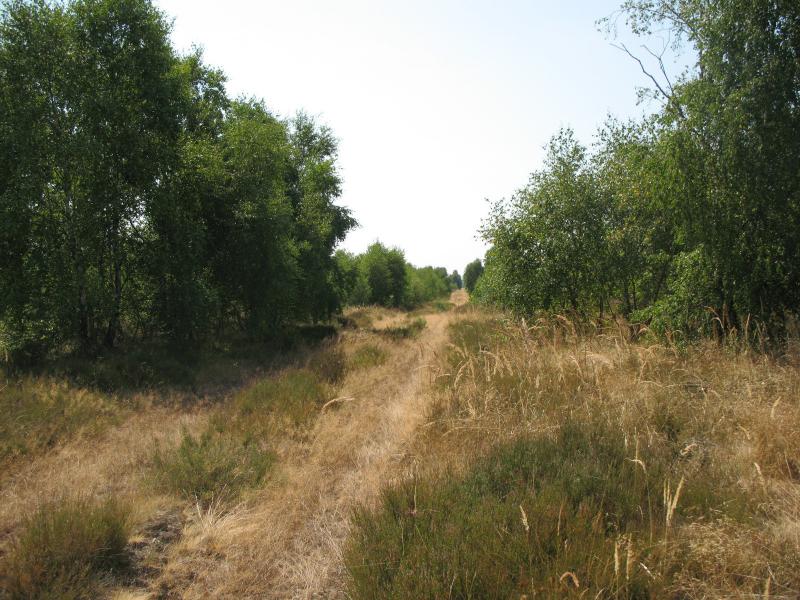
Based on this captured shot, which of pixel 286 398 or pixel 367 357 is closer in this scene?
pixel 286 398

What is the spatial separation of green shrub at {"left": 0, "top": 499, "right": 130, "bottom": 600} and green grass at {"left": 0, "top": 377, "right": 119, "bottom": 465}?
337cm

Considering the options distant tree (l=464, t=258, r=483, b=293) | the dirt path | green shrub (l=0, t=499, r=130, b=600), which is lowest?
the dirt path

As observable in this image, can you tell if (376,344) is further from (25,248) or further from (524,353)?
(25,248)

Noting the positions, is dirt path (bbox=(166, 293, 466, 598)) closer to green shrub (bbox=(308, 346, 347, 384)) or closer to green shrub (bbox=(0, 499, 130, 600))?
green shrub (bbox=(0, 499, 130, 600))

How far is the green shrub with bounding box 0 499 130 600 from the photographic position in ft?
11.0

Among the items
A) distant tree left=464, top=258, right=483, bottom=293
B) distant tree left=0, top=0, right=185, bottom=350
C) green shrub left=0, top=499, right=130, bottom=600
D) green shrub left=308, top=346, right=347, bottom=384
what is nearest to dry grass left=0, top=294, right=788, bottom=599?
green shrub left=0, top=499, right=130, bottom=600

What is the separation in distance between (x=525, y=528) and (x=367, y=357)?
34.5ft

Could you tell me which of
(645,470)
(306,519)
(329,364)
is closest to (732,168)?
(645,470)

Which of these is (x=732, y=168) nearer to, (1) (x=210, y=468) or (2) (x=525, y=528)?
(2) (x=525, y=528)

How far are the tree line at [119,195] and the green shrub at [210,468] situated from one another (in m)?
7.80

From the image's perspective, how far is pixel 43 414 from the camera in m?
7.75

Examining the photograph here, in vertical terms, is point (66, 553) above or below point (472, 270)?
below

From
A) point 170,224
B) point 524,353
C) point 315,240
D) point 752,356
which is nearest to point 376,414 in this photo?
A: point 524,353

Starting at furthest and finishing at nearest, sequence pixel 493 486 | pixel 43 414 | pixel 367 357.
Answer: pixel 367 357, pixel 43 414, pixel 493 486
